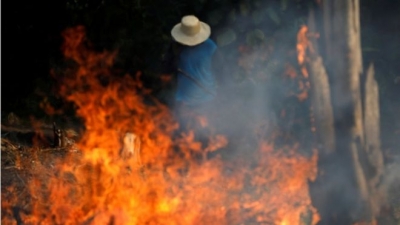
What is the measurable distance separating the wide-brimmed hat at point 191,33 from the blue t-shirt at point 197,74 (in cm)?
10

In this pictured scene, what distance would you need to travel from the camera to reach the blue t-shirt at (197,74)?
24.0ft

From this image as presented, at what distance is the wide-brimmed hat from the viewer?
23.5ft

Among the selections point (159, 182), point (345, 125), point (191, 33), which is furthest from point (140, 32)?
point (345, 125)

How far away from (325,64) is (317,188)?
1.07 m

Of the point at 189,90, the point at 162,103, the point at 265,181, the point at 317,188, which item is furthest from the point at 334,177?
the point at 162,103

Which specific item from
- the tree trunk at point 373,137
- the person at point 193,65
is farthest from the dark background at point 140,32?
the tree trunk at point 373,137

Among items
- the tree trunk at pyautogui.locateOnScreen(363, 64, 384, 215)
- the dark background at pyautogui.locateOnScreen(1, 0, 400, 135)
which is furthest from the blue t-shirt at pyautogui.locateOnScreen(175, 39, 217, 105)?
the tree trunk at pyautogui.locateOnScreen(363, 64, 384, 215)

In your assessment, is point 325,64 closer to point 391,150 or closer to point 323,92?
point 323,92

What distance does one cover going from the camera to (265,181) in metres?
7.16

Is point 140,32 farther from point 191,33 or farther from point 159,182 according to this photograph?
point 159,182

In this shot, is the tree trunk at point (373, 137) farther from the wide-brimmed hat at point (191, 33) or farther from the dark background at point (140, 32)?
the dark background at point (140, 32)

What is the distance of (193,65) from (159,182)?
62.0 inches

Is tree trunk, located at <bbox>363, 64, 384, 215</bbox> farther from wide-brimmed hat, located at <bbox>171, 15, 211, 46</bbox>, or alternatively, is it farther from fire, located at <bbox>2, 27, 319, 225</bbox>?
wide-brimmed hat, located at <bbox>171, 15, 211, 46</bbox>

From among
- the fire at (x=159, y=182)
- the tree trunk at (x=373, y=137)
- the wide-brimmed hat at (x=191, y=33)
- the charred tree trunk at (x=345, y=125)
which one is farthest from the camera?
the wide-brimmed hat at (x=191, y=33)
